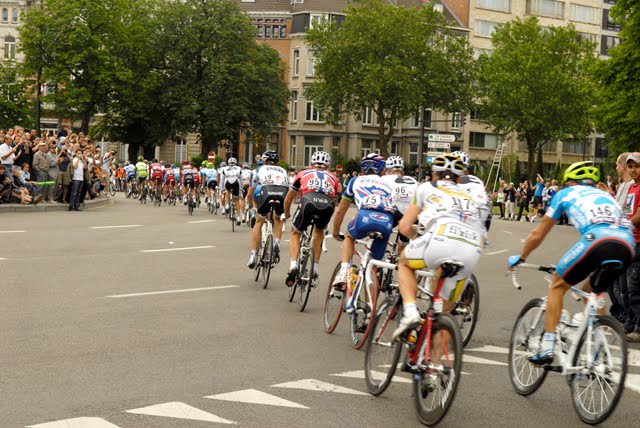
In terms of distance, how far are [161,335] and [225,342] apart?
732 mm

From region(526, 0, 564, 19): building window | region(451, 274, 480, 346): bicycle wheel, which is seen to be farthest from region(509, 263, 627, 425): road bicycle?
region(526, 0, 564, 19): building window

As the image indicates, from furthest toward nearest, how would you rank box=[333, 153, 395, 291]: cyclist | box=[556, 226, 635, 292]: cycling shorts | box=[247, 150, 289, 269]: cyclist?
1. box=[247, 150, 289, 269]: cyclist
2. box=[333, 153, 395, 291]: cyclist
3. box=[556, 226, 635, 292]: cycling shorts

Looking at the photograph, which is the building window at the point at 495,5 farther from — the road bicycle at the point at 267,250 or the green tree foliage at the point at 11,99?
the road bicycle at the point at 267,250

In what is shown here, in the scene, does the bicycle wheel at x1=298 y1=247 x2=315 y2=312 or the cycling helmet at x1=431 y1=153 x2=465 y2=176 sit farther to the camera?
the bicycle wheel at x1=298 y1=247 x2=315 y2=312


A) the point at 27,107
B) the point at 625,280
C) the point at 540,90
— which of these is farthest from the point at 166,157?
the point at 625,280

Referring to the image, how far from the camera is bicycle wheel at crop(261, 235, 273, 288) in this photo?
14.2 metres

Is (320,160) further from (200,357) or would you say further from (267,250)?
(200,357)

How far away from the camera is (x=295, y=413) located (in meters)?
7.03

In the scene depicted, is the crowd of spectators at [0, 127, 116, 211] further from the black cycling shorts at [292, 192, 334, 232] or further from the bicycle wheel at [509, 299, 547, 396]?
the bicycle wheel at [509, 299, 547, 396]

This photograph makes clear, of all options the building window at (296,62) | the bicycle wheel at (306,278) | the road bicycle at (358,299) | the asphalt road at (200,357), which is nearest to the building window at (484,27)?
the building window at (296,62)

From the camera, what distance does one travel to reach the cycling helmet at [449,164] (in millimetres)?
7551

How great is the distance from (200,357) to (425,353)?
9.37 feet

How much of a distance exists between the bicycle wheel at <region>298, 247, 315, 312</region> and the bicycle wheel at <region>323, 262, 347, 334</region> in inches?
53.1

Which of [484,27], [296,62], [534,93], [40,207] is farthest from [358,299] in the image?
[484,27]
